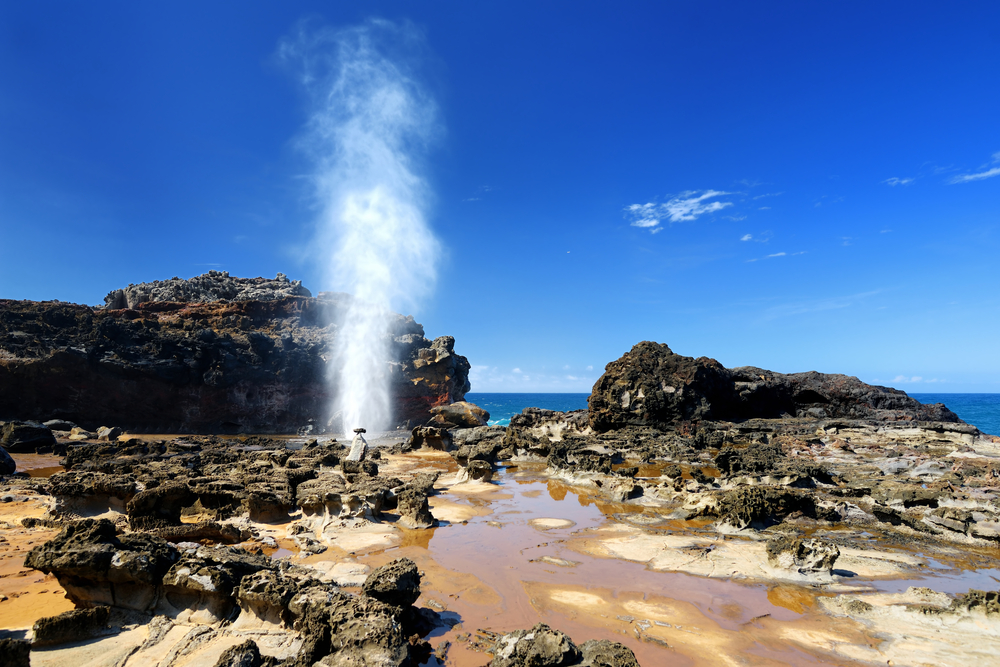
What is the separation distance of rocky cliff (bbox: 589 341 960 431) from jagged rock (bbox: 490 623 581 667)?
24.8 m

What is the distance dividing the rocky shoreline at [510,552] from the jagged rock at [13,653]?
Answer: 14mm

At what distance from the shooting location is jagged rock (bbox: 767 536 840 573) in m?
7.32

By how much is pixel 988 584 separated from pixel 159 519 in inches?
585

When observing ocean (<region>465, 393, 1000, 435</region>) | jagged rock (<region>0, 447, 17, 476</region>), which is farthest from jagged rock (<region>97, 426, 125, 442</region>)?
ocean (<region>465, 393, 1000, 435</region>)

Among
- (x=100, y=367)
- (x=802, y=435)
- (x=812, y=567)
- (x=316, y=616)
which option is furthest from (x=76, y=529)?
(x=100, y=367)

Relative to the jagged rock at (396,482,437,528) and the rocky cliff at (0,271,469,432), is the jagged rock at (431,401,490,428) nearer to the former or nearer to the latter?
the rocky cliff at (0,271,469,432)

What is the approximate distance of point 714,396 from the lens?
29.4 m

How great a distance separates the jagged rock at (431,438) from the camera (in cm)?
2733

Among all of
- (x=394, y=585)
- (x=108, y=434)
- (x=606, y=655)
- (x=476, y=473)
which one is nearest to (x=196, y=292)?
(x=108, y=434)

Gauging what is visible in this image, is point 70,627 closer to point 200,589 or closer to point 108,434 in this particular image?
point 200,589

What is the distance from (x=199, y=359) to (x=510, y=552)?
3820 cm

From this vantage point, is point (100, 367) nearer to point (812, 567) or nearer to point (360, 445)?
point (360, 445)

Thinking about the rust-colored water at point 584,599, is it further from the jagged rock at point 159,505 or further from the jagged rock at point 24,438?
the jagged rock at point 24,438

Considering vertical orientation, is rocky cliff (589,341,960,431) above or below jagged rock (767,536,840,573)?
above
